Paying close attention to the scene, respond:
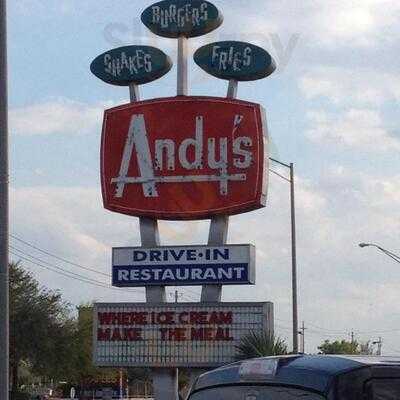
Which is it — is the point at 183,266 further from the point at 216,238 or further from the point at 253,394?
the point at 253,394

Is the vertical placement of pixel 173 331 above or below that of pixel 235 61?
below

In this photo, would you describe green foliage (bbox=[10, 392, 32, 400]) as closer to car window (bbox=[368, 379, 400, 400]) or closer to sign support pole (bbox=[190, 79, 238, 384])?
sign support pole (bbox=[190, 79, 238, 384])

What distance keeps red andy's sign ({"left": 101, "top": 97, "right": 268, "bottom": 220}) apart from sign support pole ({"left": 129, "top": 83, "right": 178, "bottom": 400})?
0.44 meters

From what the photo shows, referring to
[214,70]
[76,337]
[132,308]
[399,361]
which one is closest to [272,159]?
[214,70]

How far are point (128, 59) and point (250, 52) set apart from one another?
364cm

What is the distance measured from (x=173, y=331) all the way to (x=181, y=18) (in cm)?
876

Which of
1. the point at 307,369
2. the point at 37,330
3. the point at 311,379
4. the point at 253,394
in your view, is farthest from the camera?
the point at 37,330

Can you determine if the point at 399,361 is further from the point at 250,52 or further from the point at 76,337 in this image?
the point at 76,337

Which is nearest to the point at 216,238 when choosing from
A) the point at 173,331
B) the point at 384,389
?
the point at 173,331

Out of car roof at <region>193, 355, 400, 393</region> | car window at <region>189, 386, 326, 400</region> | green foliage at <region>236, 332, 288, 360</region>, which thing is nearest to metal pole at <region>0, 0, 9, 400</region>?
car window at <region>189, 386, 326, 400</region>

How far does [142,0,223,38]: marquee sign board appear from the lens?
31.0 meters

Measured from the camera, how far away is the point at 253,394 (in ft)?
21.5

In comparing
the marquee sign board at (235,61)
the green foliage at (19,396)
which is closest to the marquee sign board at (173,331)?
the marquee sign board at (235,61)

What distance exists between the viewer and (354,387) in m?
6.11
